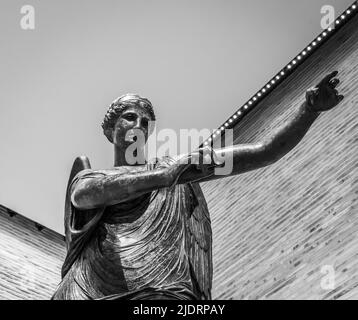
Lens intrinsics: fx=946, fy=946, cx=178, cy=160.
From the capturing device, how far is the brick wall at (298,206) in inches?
388

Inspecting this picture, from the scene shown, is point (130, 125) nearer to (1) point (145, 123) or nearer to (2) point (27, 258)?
(1) point (145, 123)

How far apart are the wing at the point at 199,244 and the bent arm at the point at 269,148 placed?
32 cm

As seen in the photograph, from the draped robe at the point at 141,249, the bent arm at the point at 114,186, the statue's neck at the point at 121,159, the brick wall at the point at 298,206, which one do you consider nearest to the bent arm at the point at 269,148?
the bent arm at the point at 114,186

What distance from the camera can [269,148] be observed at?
4027mm

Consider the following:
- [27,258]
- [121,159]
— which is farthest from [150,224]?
[27,258]

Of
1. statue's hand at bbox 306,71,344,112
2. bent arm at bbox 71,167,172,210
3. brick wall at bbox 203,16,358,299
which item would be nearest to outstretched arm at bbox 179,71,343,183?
statue's hand at bbox 306,71,344,112

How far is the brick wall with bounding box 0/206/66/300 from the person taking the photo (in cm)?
1345

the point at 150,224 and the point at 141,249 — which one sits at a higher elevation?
the point at 150,224

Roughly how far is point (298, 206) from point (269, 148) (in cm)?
731

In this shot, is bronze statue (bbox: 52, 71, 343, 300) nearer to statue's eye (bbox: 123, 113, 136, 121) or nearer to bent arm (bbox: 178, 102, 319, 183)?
bent arm (bbox: 178, 102, 319, 183)
